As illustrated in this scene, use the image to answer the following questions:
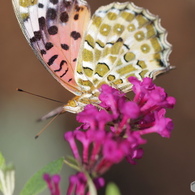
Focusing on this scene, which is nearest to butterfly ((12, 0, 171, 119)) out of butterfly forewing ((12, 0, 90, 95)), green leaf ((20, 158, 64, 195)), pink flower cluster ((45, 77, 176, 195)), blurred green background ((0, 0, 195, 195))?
butterfly forewing ((12, 0, 90, 95))

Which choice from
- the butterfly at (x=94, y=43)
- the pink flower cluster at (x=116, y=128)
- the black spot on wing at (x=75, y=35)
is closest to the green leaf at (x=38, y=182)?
the pink flower cluster at (x=116, y=128)

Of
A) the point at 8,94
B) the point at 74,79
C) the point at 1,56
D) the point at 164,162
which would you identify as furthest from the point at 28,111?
the point at 74,79

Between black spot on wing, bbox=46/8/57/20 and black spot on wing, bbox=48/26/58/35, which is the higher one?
black spot on wing, bbox=46/8/57/20

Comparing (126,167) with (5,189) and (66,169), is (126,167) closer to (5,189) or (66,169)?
(66,169)

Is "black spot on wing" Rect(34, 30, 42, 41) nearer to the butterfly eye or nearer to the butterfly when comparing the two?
the butterfly

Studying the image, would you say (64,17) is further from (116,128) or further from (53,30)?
(116,128)

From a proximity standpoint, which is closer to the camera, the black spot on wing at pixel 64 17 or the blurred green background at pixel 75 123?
the black spot on wing at pixel 64 17

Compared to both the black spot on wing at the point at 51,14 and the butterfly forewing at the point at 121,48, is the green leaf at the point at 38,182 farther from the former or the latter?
the black spot on wing at the point at 51,14
